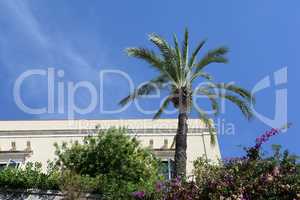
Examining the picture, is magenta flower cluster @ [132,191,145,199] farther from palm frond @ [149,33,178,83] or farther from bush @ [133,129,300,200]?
palm frond @ [149,33,178,83]

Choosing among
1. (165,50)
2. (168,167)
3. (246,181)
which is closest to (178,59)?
(165,50)

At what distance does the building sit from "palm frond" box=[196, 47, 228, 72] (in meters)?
5.97

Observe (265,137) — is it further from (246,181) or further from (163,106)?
(163,106)

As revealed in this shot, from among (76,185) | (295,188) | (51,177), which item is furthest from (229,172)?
(51,177)

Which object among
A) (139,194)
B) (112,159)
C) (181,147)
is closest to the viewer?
(139,194)

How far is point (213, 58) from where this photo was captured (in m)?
23.6

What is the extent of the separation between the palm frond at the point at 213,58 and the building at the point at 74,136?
19.6 ft

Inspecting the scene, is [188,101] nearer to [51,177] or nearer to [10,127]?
[51,177]

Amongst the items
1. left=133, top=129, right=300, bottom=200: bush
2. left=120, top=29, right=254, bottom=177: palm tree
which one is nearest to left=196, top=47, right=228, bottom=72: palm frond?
left=120, top=29, right=254, bottom=177: palm tree

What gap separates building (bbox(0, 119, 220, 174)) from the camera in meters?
28.2

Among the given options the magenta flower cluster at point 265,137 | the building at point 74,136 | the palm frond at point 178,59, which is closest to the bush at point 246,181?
the magenta flower cluster at point 265,137

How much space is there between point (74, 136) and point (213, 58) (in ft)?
30.7

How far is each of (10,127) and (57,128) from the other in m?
2.37

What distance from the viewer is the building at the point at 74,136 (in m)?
28.2
